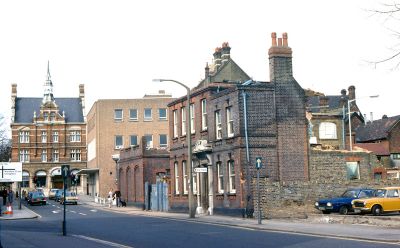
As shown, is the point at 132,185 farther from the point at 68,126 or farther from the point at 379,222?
the point at 68,126

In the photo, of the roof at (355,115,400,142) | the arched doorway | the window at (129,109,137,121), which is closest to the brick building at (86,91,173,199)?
the window at (129,109,137,121)

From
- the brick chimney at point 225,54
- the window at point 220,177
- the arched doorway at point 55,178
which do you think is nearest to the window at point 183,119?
the window at point 220,177

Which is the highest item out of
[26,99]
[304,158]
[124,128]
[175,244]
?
[26,99]

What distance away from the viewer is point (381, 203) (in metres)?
32.7

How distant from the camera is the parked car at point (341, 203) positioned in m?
34.2

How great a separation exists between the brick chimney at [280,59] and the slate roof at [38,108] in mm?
81567

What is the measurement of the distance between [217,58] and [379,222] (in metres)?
37.7

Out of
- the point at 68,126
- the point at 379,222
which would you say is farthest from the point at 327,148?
the point at 68,126

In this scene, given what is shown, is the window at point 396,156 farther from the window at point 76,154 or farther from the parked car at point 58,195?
the window at point 76,154

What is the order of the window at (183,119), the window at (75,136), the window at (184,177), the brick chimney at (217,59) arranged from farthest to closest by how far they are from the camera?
the window at (75,136) → the brick chimney at (217,59) → the window at (183,119) → the window at (184,177)

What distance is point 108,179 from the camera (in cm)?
8406

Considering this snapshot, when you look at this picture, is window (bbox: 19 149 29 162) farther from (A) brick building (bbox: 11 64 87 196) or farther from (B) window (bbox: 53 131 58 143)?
(B) window (bbox: 53 131 58 143)

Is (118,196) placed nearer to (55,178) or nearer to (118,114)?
(118,114)

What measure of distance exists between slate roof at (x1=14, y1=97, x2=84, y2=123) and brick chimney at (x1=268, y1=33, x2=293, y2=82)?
81.6 metres
